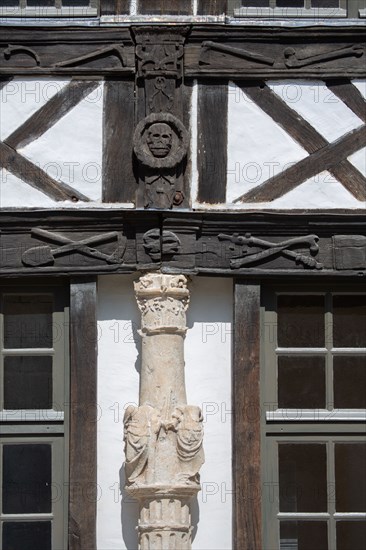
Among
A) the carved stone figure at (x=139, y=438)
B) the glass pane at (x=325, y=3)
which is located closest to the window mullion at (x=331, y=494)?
the carved stone figure at (x=139, y=438)

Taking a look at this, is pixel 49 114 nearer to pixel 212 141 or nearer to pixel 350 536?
pixel 212 141

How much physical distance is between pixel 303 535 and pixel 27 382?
6.39 ft

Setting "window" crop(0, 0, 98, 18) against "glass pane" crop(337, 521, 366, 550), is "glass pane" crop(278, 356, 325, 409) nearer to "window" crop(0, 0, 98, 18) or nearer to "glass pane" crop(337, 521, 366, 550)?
"glass pane" crop(337, 521, 366, 550)

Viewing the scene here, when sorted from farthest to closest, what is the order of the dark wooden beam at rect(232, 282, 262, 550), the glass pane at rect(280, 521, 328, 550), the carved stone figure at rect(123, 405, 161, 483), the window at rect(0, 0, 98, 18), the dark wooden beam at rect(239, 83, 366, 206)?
the window at rect(0, 0, 98, 18) < the dark wooden beam at rect(239, 83, 366, 206) < the glass pane at rect(280, 521, 328, 550) < the dark wooden beam at rect(232, 282, 262, 550) < the carved stone figure at rect(123, 405, 161, 483)

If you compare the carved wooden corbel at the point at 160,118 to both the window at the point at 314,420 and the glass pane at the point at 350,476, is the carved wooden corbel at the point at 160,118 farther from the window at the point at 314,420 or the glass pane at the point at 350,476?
the glass pane at the point at 350,476

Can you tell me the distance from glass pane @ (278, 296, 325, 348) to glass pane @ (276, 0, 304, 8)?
1.88m

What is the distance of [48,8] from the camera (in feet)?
36.6

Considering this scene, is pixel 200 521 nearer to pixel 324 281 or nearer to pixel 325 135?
pixel 324 281

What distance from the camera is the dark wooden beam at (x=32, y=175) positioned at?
35.8 ft

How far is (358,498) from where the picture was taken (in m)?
10.8

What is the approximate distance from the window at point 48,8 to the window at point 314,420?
2165 mm

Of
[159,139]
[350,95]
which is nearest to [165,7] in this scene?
[159,139]

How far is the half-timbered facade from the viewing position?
1064 cm

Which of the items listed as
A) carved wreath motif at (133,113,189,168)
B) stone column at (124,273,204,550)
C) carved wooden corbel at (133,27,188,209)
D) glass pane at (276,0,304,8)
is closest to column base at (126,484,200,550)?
stone column at (124,273,204,550)
